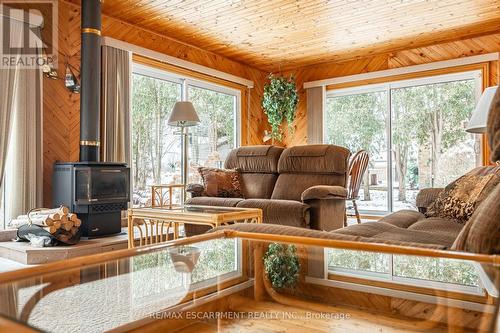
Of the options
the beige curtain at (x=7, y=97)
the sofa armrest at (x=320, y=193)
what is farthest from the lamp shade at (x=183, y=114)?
the sofa armrest at (x=320, y=193)

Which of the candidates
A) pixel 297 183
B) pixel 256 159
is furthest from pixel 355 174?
pixel 256 159

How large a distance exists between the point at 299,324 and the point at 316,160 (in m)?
3.34

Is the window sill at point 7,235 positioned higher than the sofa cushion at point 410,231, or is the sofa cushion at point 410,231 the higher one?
the sofa cushion at point 410,231

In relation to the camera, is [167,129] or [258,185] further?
[167,129]

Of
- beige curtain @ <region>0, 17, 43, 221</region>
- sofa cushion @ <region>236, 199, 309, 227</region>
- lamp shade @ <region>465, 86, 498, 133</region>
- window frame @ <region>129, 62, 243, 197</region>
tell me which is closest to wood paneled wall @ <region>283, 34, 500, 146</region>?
window frame @ <region>129, 62, 243, 197</region>

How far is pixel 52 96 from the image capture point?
4.15 metres

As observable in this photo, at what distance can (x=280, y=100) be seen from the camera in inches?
262

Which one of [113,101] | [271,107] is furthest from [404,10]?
[113,101]

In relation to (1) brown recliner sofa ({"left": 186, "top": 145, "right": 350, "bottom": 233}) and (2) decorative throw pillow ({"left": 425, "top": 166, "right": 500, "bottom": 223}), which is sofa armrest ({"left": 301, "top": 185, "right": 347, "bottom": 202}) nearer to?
(1) brown recliner sofa ({"left": 186, "top": 145, "right": 350, "bottom": 233})

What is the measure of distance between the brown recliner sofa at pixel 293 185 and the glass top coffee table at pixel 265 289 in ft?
7.69

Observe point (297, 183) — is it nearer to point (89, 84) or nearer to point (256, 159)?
point (256, 159)

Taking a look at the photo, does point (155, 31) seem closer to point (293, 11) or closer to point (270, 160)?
point (293, 11)

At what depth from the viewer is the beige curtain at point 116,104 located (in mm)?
4465

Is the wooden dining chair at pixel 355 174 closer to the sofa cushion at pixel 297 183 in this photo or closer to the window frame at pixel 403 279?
the sofa cushion at pixel 297 183
